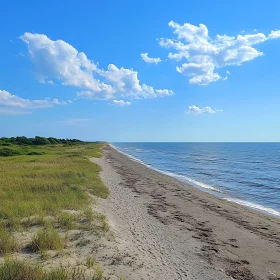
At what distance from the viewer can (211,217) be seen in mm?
15531

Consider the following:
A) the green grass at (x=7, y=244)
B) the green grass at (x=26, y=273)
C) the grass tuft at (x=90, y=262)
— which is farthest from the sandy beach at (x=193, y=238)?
the green grass at (x=7, y=244)

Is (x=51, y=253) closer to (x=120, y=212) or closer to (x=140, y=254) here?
(x=140, y=254)

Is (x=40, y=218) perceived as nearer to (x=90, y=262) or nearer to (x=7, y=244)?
(x=7, y=244)

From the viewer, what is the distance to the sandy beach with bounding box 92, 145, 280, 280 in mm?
8430

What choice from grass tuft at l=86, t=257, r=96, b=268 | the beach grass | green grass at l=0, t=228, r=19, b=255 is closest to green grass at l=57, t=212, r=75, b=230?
the beach grass

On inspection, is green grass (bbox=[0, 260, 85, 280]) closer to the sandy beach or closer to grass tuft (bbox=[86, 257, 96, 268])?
grass tuft (bbox=[86, 257, 96, 268])

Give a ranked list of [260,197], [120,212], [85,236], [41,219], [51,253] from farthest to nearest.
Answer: [260,197] < [120,212] < [41,219] < [85,236] < [51,253]

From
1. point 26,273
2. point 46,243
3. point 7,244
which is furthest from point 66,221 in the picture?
point 26,273

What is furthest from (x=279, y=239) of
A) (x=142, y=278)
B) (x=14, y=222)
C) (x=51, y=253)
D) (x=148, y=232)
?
(x=14, y=222)

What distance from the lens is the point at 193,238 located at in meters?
A: 11.5

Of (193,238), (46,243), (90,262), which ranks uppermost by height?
(46,243)

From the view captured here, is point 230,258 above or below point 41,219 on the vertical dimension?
below

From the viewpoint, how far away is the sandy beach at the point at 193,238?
843 cm

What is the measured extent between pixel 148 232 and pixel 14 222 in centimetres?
501
